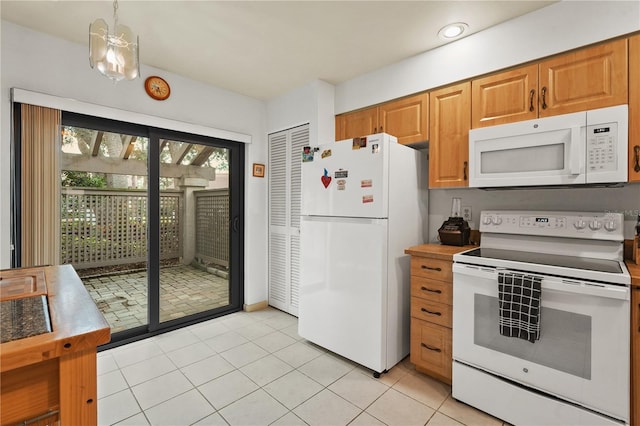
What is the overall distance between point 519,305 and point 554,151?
3.13 feet

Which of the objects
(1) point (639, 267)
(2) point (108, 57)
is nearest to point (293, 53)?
(2) point (108, 57)

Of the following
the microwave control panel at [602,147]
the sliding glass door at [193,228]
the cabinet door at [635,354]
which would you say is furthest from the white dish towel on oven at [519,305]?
the sliding glass door at [193,228]

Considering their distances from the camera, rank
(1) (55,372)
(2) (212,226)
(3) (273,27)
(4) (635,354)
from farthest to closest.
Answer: (2) (212,226), (3) (273,27), (4) (635,354), (1) (55,372)

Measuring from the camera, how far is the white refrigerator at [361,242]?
221cm

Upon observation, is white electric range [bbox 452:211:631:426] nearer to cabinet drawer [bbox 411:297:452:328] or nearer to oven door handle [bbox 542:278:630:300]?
oven door handle [bbox 542:278:630:300]

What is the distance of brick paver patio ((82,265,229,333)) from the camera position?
2789mm

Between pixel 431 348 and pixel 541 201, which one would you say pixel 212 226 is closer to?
pixel 431 348

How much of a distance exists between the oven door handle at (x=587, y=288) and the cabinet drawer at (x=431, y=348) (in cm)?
72

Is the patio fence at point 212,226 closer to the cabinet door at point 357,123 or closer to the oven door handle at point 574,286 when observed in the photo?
the cabinet door at point 357,123

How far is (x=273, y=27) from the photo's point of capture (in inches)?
86.4

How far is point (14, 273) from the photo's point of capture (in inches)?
58.2

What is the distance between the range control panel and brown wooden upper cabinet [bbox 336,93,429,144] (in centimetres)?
83

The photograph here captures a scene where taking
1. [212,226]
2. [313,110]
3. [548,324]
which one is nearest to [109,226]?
[212,226]

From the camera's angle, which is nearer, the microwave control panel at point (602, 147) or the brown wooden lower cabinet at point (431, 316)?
the microwave control panel at point (602, 147)
